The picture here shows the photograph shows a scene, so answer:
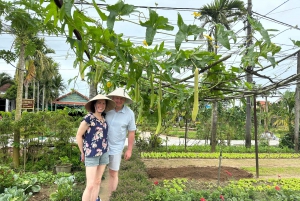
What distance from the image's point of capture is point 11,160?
6863 millimetres

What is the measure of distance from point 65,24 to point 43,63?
19324 mm

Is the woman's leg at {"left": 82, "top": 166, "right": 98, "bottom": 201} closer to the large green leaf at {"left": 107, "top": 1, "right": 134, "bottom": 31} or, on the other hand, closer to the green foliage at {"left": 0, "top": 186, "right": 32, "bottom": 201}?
the green foliage at {"left": 0, "top": 186, "right": 32, "bottom": 201}

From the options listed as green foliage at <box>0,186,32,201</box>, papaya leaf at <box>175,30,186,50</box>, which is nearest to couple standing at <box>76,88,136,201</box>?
green foliage at <box>0,186,32,201</box>

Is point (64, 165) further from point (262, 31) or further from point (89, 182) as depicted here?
point (262, 31)

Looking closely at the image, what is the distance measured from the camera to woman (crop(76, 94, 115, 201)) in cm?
292

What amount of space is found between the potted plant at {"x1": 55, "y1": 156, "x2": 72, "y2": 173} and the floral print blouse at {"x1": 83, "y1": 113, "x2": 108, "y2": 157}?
11.7 ft

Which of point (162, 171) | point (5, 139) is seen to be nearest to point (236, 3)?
point (162, 171)

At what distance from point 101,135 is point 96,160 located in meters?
0.27

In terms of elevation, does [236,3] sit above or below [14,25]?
above

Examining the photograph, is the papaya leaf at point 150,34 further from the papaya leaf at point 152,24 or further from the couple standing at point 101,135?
the couple standing at point 101,135

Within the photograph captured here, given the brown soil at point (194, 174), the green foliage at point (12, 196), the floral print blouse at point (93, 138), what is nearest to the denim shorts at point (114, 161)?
the floral print blouse at point (93, 138)

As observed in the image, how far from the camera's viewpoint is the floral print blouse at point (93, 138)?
9.59ft

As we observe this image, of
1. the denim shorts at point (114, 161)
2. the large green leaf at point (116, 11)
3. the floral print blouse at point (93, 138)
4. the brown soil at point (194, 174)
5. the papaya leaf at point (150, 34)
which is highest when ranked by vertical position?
the large green leaf at point (116, 11)

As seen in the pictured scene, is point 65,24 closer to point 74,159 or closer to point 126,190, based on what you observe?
point 126,190
